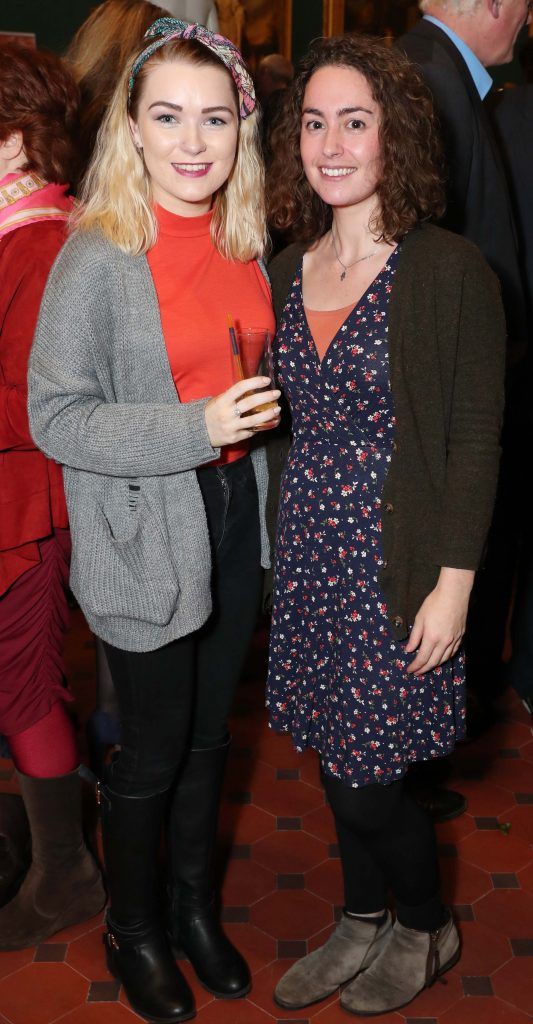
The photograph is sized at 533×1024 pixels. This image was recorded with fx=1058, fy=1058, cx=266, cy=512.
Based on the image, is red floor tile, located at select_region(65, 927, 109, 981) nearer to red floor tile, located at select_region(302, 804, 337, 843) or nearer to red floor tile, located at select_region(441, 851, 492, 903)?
red floor tile, located at select_region(302, 804, 337, 843)

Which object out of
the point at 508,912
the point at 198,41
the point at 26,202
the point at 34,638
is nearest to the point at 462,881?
the point at 508,912

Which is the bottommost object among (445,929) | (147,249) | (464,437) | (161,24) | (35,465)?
(445,929)

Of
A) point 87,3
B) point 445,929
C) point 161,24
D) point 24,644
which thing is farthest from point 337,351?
point 87,3

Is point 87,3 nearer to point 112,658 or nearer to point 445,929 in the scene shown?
point 112,658

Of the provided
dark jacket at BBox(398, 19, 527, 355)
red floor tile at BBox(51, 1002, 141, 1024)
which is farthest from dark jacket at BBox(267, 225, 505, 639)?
red floor tile at BBox(51, 1002, 141, 1024)

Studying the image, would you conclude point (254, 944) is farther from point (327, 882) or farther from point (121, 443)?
point (121, 443)

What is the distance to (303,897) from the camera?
2.86m

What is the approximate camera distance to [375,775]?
2.18 metres

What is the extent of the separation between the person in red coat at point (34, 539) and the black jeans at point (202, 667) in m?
0.37

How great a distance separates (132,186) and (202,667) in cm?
103

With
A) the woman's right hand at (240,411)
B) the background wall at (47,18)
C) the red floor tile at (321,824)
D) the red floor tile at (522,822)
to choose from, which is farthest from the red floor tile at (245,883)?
the background wall at (47,18)

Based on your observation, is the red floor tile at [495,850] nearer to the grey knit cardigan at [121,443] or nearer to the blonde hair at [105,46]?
the grey knit cardigan at [121,443]

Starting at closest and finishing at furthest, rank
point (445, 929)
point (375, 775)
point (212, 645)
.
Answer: point (375, 775) < point (212, 645) < point (445, 929)

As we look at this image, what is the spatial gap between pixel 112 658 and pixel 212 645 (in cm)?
24
